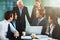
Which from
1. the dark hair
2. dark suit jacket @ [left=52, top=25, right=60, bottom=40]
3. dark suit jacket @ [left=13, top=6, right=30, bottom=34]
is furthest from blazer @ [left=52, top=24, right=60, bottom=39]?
the dark hair

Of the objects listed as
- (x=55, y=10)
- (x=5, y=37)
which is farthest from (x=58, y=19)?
(x=5, y=37)

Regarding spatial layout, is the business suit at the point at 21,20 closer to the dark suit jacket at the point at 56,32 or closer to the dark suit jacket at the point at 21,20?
the dark suit jacket at the point at 21,20

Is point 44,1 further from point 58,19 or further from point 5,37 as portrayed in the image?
point 5,37

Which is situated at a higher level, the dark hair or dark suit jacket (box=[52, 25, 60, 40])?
the dark hair

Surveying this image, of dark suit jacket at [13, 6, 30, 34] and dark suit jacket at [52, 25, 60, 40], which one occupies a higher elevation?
dark suit jacket at [13, 6, 30, 34]

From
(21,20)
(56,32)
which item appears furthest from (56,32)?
(21,20)

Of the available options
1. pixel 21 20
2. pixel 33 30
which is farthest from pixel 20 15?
pixel 33 30

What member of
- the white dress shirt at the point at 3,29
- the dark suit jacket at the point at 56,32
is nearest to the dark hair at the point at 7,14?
the white dress shirt at the point at 3,29

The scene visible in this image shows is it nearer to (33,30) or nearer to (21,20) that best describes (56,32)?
(33,30)

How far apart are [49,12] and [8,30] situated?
405 mm

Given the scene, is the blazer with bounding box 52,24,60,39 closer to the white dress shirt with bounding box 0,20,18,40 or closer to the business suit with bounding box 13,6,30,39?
the business suit with bounding box 13,6,30,39

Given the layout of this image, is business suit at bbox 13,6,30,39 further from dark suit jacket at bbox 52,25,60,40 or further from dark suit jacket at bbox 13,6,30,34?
dark suit jacket at bbox 52,25,60,40

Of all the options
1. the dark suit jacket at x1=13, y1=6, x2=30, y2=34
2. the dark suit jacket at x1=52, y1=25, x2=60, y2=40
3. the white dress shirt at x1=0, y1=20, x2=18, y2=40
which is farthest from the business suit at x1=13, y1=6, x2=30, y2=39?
the dark suit jacket at x1=52, y1=25, x2=60, y2=40

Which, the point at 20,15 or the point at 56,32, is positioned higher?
the point at 20,15
